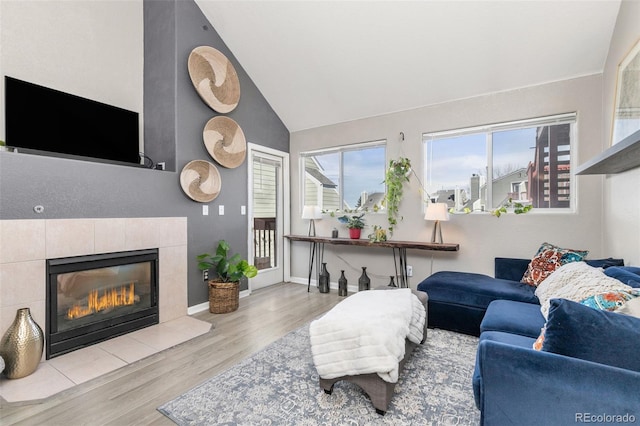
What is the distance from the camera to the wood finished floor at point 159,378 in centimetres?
161

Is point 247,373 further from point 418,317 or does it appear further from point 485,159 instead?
point 485,159

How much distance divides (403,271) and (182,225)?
2.77 m

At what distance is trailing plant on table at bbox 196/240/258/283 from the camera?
3.27 meters

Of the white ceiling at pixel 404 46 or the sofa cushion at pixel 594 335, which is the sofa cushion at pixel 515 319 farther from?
the white ceiling at pixel 404 46

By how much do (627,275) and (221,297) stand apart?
3330 mm

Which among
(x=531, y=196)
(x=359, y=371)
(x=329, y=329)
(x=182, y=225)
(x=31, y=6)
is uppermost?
(x=31, y=6)

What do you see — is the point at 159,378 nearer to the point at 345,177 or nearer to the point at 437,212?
the point at 437,212

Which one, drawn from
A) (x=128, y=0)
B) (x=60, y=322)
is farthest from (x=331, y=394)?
(x=128, y=0)

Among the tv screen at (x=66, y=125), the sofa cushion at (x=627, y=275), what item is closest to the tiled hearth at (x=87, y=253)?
the tv screen at (x=66, y=125)

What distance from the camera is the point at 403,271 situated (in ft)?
12.5

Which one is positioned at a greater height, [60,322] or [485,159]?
[485,159]

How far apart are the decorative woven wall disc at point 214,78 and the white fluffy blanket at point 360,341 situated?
285cm

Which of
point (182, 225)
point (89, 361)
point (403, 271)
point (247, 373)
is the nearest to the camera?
point (247, 373)

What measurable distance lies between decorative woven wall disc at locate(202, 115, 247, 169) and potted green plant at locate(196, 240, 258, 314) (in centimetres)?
114
